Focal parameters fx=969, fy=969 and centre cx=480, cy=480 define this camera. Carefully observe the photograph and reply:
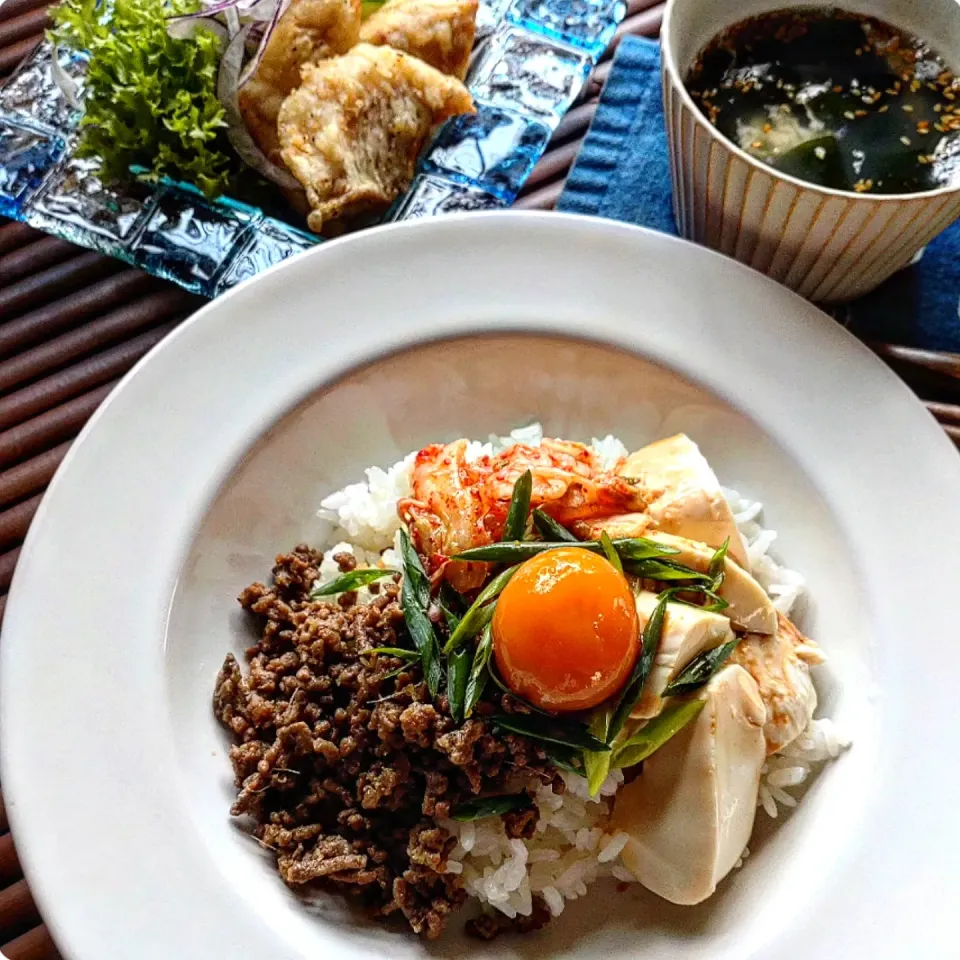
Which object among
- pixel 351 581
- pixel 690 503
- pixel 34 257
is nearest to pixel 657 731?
pixel 690 503

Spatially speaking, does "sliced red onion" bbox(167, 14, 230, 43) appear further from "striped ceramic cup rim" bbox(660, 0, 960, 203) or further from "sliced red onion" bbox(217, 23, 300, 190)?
"striped ceramic cup rim" bbox(660, 0, 960, 203)

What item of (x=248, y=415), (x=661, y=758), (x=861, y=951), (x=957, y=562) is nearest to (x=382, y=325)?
(x=248, y=415)

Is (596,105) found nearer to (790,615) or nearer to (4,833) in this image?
(790,615)

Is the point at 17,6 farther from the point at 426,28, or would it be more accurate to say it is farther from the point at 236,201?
the point at 426,28

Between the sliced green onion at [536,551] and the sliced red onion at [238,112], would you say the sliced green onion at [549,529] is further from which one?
the sliced red onion at [238,112]

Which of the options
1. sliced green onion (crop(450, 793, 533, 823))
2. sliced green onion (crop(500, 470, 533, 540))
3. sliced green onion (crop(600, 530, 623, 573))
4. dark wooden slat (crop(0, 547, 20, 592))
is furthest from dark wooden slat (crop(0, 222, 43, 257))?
sliced green onion (crop(450, 793, 533, 823))

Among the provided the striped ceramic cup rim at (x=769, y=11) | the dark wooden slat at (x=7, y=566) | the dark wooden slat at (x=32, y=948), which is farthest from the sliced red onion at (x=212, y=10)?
the dark wooden slat at (x=32, y=948)
